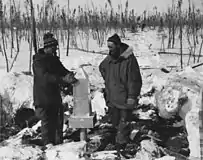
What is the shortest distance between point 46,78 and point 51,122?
0.60 metres

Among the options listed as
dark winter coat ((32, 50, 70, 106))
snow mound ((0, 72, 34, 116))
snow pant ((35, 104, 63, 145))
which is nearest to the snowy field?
snow mound ((0, 72, 34, 116))

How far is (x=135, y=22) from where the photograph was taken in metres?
17.6

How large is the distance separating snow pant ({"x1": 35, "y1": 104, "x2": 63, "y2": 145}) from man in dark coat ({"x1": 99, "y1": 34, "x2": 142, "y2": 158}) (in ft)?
2.25

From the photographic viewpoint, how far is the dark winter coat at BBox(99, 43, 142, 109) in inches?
143

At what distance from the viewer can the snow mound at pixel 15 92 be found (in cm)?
583

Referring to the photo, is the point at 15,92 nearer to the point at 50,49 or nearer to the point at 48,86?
the point at 48,86

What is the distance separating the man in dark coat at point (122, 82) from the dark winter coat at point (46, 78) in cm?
59

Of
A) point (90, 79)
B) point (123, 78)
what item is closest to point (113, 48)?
point (123, 78)

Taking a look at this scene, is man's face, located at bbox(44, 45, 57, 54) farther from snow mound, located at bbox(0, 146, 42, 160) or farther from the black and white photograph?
snow mound, located at bbox(0, 146, 42, 160)

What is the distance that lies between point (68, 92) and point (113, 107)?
2189 mm

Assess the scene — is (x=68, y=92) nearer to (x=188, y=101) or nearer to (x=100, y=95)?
(x=100, y=95)

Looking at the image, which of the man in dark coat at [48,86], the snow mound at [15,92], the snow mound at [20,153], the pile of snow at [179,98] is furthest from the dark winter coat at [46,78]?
the snow mound at [15,92]

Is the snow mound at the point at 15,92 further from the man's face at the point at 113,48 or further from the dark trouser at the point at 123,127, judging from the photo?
the man's face at the point at 113,48

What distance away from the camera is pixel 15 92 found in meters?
6.04
